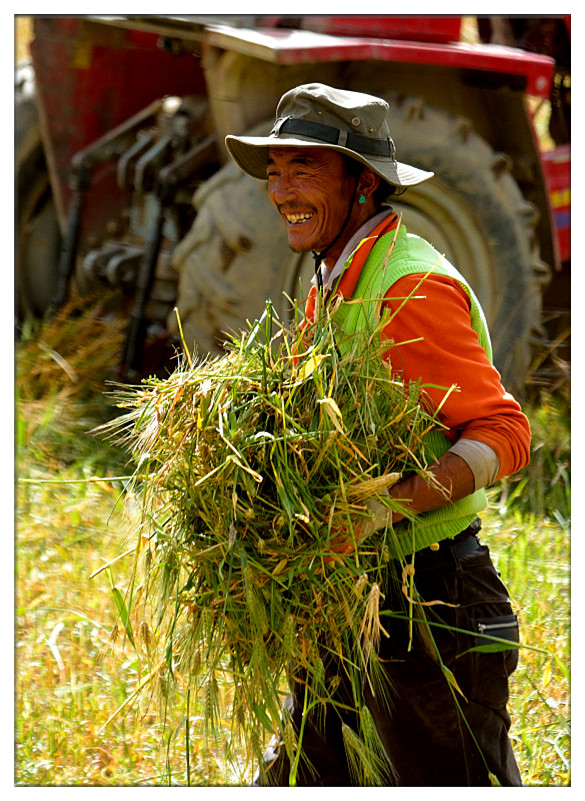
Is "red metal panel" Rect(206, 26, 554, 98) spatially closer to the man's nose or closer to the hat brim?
the hat brim

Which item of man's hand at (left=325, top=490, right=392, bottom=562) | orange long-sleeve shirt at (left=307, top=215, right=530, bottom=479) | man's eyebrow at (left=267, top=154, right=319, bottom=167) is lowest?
man's hand at (left=325, top=490, right=392, bottom=562)

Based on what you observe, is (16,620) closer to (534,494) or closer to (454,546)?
(454,546)

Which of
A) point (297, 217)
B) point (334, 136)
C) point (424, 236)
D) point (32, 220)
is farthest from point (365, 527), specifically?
point (32, 220)

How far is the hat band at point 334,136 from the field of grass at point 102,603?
867 millimetres

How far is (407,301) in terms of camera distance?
6.28 ft

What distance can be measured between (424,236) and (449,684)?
267cm

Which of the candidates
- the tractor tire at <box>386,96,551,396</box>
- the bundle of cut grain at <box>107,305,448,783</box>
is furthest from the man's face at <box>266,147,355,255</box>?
the tractor tire at <box>386,96,551,396</box>

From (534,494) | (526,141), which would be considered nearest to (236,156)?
(534,494)

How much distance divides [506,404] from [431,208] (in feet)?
8.37

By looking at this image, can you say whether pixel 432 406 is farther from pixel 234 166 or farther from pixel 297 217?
pixel 234 166

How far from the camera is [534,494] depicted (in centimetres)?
421

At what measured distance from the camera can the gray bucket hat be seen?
2016 mm

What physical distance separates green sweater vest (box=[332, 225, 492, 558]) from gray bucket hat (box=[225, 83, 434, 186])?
16 cm

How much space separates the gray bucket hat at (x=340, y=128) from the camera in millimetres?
2016
